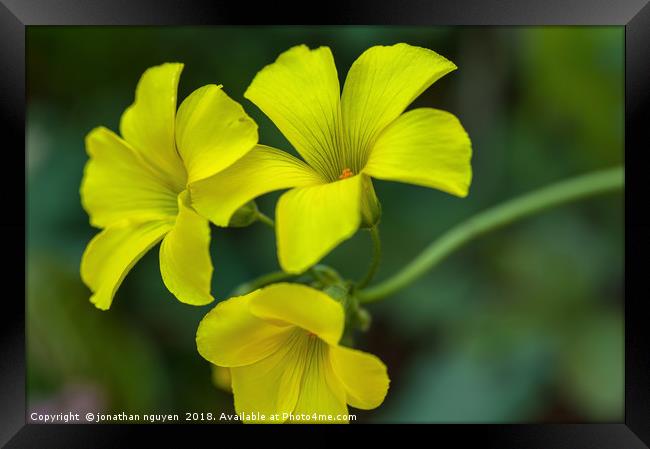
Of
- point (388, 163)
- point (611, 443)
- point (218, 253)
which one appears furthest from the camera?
point (218, 253)

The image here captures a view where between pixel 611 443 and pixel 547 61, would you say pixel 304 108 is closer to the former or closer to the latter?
pixel 611 443

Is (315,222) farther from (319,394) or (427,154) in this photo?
(319,394)

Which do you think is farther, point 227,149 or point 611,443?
point 611,443

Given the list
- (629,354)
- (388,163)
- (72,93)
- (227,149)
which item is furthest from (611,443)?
(72,93)

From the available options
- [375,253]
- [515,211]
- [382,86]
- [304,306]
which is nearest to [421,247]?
[515,211]

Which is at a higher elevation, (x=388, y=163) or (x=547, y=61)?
(x=547, y=61)

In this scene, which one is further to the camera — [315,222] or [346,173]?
[346,173]
